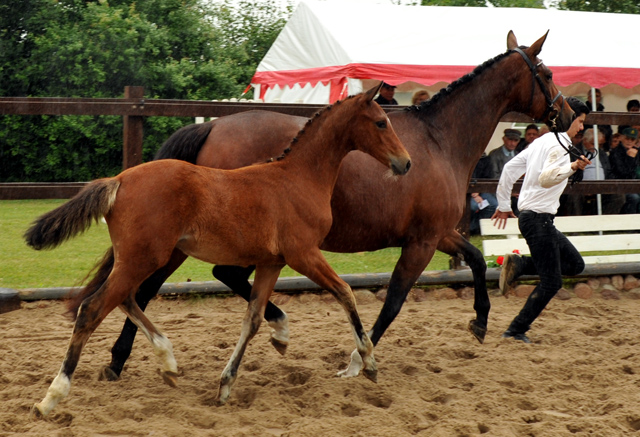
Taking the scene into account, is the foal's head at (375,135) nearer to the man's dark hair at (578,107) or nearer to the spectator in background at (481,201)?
the man's dark hair at (578,107)

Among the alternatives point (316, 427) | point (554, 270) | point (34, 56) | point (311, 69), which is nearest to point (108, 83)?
point (34, 56)

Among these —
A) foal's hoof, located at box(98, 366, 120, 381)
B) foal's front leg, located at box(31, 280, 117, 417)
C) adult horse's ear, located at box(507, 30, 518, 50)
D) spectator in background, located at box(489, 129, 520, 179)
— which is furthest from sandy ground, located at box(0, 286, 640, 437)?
spectator in background, located at box(489, 129, 520, 179)

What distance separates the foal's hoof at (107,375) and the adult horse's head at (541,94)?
329 cm

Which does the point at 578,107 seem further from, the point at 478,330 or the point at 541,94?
the point at 478,330

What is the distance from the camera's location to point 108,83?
15836mm

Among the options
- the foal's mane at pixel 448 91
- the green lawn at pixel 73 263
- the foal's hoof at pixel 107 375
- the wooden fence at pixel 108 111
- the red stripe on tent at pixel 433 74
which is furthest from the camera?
the red stripe on tent at pixel 433 74

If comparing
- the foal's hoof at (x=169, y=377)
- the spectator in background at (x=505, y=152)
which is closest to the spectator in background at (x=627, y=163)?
the spectator in background at (x=505, y=152)

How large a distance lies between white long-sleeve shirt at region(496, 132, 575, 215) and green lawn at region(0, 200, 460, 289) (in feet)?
7.85

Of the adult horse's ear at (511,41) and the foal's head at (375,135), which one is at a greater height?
the adult horse's ear at (511,41)

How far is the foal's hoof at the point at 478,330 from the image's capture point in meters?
5.12

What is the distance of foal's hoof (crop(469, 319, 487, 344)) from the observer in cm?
512

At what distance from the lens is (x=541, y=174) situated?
16.8 feet

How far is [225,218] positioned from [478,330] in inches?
93.8

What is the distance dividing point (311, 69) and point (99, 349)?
6.64 metres
